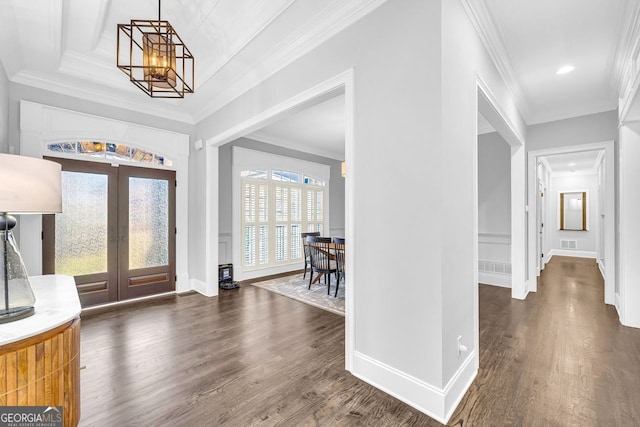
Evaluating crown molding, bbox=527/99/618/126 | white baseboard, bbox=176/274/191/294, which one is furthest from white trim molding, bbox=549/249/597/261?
white baseboard, bbox=176/274/191/294

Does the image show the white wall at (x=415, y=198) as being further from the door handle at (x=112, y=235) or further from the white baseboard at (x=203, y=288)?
the door handle at (x=112, y=235)

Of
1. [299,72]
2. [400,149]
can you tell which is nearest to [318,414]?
[400,149]

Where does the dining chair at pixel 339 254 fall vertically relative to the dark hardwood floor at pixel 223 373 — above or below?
above

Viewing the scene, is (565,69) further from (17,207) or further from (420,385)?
(17,207)

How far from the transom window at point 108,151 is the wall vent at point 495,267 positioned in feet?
18.2

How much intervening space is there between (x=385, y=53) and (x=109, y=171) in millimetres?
3763

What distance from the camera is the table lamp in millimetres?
1245

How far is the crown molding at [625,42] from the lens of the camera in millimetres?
2129

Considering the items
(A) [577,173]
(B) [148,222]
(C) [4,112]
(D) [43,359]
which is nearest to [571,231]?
(A) [577,173]

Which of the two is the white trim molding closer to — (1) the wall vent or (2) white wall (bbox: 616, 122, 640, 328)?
(1) the wall vent

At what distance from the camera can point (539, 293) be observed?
437 cm

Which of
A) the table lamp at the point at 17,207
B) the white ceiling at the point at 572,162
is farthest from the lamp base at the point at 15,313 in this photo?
the white ceiling at the point at 572,162

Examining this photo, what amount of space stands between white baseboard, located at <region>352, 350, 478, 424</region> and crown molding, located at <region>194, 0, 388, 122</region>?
8.43ft

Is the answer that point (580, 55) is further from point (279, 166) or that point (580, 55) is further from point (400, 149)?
point (279, 166)
